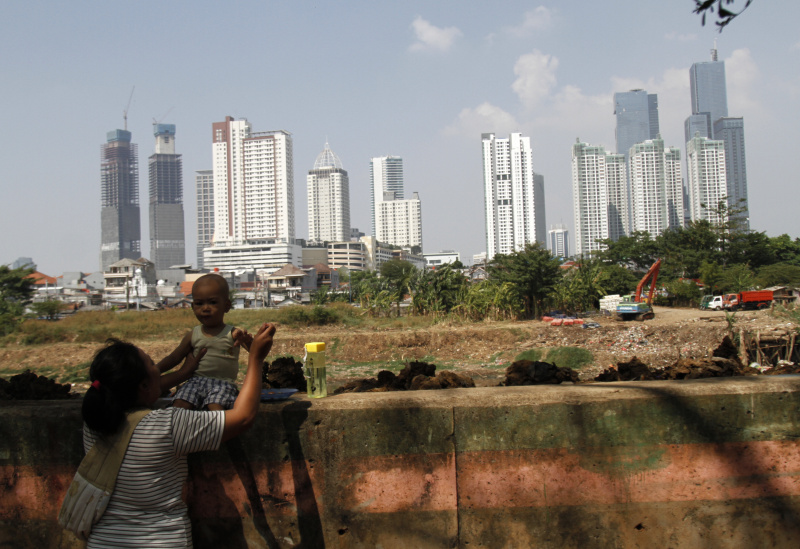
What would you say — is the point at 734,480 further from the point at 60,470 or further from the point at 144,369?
the point at 60,470

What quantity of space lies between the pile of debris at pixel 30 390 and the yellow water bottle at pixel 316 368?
216 centimetres

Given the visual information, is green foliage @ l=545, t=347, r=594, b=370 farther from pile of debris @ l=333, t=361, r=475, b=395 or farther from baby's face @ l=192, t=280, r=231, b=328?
baby's face @ l=192, t=280, r=231, b=328

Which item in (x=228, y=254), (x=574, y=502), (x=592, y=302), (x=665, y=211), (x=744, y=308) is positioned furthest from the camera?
(x=665, y=211)

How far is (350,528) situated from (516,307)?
3075cm

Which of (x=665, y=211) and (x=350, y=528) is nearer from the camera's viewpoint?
(x=350, y=528)

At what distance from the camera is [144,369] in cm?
243

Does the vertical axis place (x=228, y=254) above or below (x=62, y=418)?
above

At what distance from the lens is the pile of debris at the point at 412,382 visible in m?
4.11

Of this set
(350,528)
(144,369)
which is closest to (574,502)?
(350,528)

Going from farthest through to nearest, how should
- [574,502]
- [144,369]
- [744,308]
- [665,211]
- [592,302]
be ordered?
[665,211]
[592,302]
[744,308]
[574,502]
[144,369]

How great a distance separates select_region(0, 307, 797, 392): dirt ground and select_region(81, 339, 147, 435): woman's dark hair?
17.4m

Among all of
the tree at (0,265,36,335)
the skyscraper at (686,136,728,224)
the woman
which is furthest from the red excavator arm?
the skyscraper at (686,136,728,224)

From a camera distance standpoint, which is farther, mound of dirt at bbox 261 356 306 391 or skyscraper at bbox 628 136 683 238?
skyscraper at bbox 628 136 683 238

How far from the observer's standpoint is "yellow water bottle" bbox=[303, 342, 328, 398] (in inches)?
123
